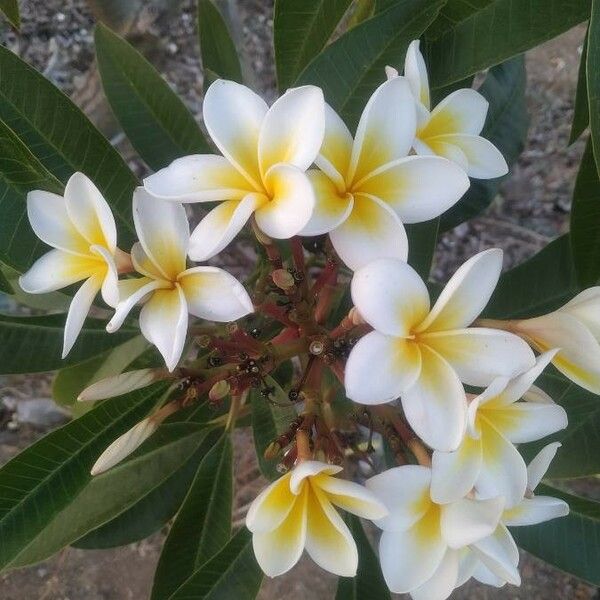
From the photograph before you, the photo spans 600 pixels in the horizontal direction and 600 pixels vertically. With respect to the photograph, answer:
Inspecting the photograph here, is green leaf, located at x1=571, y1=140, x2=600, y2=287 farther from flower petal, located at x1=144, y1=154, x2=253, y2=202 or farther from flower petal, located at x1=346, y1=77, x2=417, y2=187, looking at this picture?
flower petal, located at x1=144, y1=154, x2=253, y2=202

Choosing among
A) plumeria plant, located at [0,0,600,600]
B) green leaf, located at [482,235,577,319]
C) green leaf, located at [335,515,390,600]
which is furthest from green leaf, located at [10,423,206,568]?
green leaf, located at [482,235,577,319]

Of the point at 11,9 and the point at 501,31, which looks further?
the point at 11,9

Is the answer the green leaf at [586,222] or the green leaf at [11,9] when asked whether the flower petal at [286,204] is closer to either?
the green leaf at [586,222]

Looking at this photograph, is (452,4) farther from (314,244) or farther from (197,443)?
(197,443)

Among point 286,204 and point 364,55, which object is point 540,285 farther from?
point 286,204

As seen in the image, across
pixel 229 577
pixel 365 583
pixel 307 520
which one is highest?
pixel 307 520

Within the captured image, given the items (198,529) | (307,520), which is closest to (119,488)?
(198,529)
